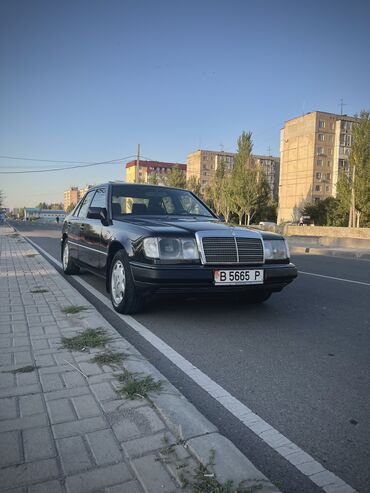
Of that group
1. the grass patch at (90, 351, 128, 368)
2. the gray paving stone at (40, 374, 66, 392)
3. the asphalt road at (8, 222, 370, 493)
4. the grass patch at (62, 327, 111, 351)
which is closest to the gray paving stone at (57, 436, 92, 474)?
the gray paving stone at (40, 374, 66, 392)

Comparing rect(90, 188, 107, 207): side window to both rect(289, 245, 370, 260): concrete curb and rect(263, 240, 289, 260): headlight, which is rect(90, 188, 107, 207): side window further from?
rect(289, 245, 370, 260): concrete curb

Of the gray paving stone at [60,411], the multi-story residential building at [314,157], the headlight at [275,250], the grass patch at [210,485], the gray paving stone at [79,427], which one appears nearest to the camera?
the grass patch at [210,485]

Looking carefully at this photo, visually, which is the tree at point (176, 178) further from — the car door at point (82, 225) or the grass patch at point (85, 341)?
the grass patch at point (85, 341)

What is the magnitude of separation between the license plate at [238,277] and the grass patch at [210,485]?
2.61 m

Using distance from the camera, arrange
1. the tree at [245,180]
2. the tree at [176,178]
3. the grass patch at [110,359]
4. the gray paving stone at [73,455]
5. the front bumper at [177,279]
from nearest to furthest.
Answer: the gray paving stone at [73,455]
the grass patch at [110,359]
the front bumper at [177,279]
the tree at [245,180]
the tree at [176,178]

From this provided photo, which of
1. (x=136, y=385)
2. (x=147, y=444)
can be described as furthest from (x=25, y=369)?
(x=147, y=444)

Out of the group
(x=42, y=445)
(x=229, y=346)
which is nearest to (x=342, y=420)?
(x=229, y=346)

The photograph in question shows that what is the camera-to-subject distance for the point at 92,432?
210cm

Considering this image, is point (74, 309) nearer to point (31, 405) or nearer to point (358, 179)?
point (31, 405)

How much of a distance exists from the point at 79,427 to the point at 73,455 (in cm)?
24

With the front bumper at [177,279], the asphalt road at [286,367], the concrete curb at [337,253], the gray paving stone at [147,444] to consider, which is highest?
the front bumper at [177,279]

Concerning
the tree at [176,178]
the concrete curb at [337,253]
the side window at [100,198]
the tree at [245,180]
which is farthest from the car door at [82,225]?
the tree at [176,178]

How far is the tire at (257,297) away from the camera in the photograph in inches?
217

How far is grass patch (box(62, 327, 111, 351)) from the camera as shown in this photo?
342 cm
